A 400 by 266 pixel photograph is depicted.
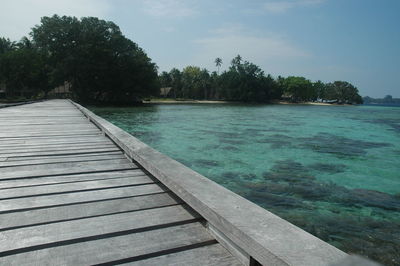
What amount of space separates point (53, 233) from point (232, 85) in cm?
7645

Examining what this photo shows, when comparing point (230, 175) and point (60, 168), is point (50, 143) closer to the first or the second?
point (60, 168)

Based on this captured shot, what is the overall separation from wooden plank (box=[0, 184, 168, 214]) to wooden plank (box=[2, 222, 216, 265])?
0.66 m

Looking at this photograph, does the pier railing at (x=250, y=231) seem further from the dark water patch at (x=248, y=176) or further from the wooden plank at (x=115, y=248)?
the dark water patch at (x=248, y=176)

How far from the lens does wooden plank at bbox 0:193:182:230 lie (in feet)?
5.85

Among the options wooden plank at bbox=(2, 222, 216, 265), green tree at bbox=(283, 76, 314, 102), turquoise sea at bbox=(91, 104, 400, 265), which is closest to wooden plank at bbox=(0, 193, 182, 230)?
wooden plank at bbox=(2, 222, 216, 265)

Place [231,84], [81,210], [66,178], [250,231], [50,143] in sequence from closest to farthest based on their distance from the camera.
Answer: [250,231] → [81,210] → [66,178] → [50,143] → [231,84]

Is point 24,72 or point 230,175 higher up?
point 24,72

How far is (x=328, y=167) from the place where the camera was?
754 centimetres

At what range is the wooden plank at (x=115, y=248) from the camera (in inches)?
54.5

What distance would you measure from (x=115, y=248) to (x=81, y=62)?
41811 millimetres

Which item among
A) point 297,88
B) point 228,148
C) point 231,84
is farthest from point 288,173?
point 297,88

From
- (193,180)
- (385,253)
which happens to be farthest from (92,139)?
(385,253)

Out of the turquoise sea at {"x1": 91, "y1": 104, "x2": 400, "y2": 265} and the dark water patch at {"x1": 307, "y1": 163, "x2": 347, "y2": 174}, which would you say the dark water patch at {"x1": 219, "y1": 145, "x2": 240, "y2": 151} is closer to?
the turquoise sea at {"x1": 91, "y1": 104, "x2": 400, "y2": 265}

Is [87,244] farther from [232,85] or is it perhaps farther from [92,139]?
[232,85]
